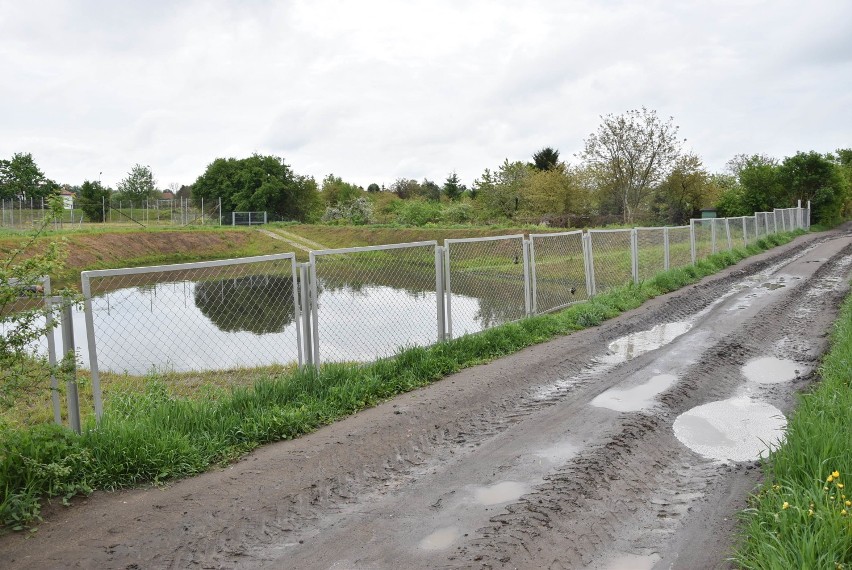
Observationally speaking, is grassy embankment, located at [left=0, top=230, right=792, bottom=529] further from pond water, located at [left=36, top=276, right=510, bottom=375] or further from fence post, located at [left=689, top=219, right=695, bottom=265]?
fence post, located at [left=689, top=219, right=695, bottom=265]

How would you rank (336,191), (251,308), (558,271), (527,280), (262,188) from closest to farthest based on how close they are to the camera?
1. (527,280)
2. (558,271)
3. (251,308)
4. (262,188)
5. (336,191)

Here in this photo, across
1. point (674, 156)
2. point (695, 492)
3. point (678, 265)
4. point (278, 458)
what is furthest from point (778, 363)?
point (674, 156)

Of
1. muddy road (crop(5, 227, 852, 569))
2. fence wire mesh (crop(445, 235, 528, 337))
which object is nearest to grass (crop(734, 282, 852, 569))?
muddy road (crop(5, 227, 852, 569))

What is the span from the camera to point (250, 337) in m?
10.4

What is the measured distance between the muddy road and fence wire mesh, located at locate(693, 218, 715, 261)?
12319mm

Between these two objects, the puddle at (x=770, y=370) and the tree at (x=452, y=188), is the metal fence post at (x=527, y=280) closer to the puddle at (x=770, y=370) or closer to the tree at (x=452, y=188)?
the puddle at (x=770, y=370)

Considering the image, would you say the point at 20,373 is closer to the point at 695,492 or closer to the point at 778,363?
the point at 695,492

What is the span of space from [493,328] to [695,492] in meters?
4.97

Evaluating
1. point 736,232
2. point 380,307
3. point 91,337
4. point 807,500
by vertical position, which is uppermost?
point 736,232

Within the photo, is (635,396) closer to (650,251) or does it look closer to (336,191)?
(650,251)

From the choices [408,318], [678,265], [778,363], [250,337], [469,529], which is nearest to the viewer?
[469,529]

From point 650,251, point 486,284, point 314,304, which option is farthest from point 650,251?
point 314,304

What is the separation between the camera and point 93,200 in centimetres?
5438

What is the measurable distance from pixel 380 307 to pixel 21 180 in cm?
6014
